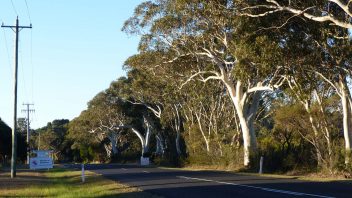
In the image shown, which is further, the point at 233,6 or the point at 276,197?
the point at 233,6

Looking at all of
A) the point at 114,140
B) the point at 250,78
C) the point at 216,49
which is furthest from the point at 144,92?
the point at 114,140

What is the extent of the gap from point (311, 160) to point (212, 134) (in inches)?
658

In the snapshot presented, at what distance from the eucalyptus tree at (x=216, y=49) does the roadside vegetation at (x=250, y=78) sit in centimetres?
7

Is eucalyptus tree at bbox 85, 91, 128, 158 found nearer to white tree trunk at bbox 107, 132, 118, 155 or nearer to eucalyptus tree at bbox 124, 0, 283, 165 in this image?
white tree trunk at bbox 107, 132, 118, 155

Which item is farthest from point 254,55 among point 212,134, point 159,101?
point 159,101

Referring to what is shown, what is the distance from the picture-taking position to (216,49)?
3716 cm

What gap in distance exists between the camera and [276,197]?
1567cm

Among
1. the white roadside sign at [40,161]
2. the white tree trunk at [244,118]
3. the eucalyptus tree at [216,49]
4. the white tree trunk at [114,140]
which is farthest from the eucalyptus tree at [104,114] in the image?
the white tree trunk at [244,118]

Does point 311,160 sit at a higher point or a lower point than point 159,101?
lower

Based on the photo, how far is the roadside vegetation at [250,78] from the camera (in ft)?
90.7

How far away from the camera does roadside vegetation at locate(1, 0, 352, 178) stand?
27.7 metres

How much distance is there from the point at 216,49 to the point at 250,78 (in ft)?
12.5

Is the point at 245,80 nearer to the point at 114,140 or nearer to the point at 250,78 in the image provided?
the point at 250,78

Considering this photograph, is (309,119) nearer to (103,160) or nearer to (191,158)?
(191,158)
